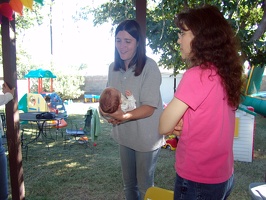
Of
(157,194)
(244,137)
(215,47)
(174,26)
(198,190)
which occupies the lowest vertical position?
(244,137)

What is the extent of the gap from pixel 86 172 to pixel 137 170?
2.25 metres

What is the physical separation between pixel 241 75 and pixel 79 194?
259cm

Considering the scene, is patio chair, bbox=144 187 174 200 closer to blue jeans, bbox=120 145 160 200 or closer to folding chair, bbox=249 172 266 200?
blue jeans, bbox=120 145 160 200

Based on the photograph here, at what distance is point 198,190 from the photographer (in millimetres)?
1120

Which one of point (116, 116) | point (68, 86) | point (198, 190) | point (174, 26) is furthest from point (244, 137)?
point (68, 86)

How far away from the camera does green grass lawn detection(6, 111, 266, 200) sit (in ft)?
10.3

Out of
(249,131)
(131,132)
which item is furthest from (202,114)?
(249,131)

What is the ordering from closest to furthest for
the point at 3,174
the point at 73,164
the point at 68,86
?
1. the point at 3,174
2. the point at 73,164
3. the point at 68,86

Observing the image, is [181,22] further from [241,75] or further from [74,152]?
[74,152]

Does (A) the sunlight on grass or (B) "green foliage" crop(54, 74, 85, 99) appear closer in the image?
(A) the sunlight on grass

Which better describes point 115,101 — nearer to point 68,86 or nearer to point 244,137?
point 244,137

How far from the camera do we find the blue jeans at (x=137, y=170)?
1780mm

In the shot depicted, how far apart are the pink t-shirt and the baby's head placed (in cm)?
61

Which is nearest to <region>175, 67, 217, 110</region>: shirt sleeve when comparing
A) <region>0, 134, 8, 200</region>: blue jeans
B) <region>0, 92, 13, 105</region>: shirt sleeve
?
<region>0, 92, 13, 105</region>: shirt sleeve
